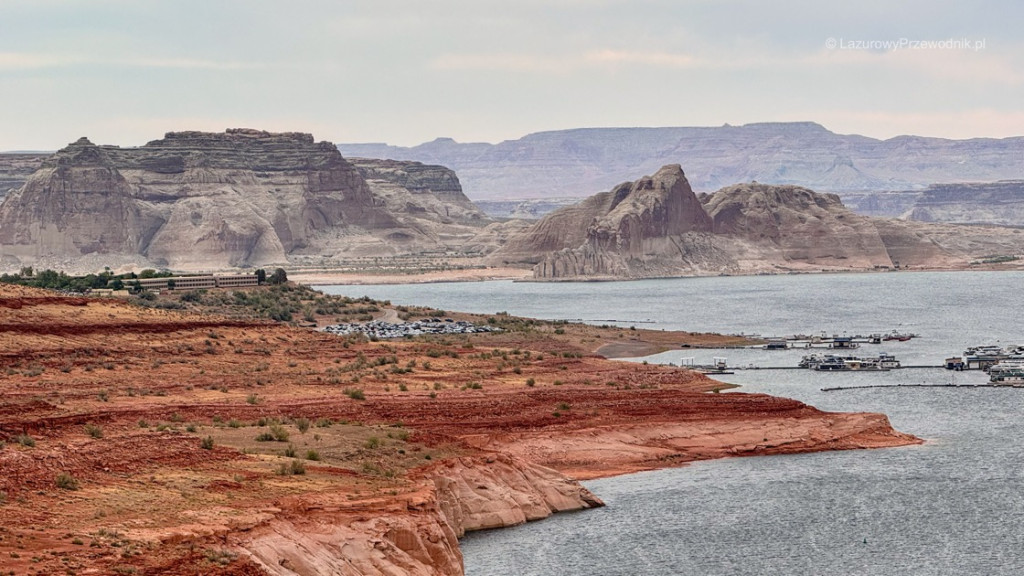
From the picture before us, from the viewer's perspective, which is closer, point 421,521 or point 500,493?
point 421,521

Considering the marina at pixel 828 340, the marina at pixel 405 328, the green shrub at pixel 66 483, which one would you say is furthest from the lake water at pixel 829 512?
the marina at pixel 405 328

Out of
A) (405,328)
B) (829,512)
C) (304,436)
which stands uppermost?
(304,436)

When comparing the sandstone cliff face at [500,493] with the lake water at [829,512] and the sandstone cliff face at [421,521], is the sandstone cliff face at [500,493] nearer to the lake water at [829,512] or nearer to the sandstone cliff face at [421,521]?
the sandstone cliff face at [421,521]

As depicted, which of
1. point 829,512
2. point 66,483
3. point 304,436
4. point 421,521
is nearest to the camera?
point 66,483

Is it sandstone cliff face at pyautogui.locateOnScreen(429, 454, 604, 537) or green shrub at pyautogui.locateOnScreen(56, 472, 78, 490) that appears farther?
sandstone cliff face at pyautogui.locateOnScreen(429, 454, 604, 537)

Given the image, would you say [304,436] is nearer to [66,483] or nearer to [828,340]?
[66,483]

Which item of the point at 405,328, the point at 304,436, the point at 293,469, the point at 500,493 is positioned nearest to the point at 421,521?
the point at 293,469

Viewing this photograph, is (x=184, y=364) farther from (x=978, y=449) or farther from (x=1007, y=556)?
(x=1007, y=556)

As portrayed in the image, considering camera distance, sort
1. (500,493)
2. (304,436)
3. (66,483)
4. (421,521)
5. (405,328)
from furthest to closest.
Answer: (405,328), (304,436), (500,493), (421,521), (66,483)

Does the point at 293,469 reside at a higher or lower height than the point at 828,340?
higher

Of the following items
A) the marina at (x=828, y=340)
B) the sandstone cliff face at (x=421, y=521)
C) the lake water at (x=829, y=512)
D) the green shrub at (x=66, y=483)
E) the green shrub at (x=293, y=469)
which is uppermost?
the green shrub at (x=66, y=483)

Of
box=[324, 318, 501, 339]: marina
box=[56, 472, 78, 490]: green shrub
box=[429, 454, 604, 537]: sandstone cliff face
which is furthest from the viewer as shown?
box=[324, 318, 501, 339]: marina

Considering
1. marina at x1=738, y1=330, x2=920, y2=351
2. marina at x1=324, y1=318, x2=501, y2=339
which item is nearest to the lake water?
marina at x1=738, y1=330, x2=920, y2=351

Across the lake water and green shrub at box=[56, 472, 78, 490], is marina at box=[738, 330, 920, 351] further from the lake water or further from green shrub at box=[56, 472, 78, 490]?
green shrub at box=[56, 472, 78, 490]
